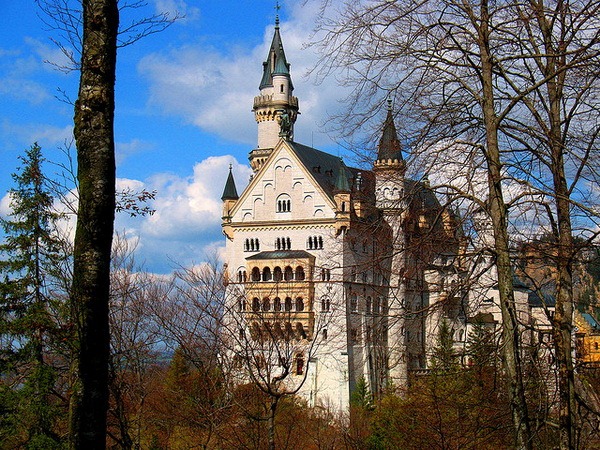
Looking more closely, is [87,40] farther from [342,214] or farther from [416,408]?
[342,214]

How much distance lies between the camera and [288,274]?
6378 cm

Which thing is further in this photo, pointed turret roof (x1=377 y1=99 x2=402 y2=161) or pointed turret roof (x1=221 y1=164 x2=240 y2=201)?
pointed turret roof (x1=221 y1=164 x2=240 y2=201)

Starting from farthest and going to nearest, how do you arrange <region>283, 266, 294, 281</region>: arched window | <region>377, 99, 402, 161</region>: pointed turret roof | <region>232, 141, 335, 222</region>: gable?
1. <region>232, 141, 335, 222</region>: gable
2. <region>283, 266, 294, 281</region>: arched window
3. <region>377, 99, 402, 161</region>: pointed turret roof

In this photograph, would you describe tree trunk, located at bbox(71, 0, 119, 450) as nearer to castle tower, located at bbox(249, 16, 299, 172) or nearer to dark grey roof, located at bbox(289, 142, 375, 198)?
dark grey roof, located at bbox(289, 142, 375, 198)

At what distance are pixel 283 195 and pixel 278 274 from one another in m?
7.35

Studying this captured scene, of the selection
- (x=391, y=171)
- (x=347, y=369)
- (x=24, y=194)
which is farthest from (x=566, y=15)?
(x=347, y=369)

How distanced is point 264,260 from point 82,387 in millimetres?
56788

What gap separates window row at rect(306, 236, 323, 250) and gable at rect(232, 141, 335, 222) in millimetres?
1700

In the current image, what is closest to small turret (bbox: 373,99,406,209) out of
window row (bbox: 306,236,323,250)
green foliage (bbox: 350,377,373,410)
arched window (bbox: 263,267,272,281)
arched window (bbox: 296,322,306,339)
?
green foliage (bbox: 350,377,373,410)

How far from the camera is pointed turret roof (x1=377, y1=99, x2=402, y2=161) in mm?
11281

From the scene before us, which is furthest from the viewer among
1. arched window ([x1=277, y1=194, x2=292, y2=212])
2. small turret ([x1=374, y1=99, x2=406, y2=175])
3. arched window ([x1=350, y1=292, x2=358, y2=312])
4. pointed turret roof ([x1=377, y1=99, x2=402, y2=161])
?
arched window ([x1=277, y1=194, x2=292, y2=212])

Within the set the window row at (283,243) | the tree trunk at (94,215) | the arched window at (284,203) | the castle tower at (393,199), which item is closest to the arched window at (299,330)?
the window row at (283,243)

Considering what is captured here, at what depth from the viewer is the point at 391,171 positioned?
35.3ft

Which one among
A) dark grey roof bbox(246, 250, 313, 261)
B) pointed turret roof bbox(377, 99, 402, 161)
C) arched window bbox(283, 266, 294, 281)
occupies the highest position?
dark grey roof bbox(246, 250, 313, 261)
